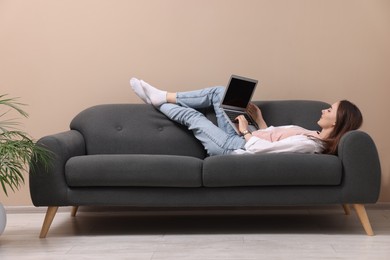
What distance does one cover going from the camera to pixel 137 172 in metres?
3.11

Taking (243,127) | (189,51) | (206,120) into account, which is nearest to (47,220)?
(206,120)

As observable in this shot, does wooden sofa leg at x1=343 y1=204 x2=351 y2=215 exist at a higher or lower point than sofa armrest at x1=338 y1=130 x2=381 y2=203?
lower

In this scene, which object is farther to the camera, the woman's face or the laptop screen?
the laptop screen

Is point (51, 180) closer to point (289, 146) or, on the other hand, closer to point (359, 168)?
point (289, 146)

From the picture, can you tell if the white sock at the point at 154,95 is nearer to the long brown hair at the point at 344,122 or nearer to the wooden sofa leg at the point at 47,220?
the wooden sofa leg at the point at 47,220

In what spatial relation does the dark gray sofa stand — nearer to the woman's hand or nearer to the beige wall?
the woman's hand

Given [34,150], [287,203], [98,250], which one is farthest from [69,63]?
[287,203]

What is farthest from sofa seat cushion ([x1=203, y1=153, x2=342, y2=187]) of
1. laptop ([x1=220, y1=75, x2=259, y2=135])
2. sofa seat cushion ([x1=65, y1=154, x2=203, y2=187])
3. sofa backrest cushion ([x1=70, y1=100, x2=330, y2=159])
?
sofa backrest cushion ([x1=70, y1=100, x2=330, y2=159])

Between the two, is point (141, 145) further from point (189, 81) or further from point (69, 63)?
point (69, 63)

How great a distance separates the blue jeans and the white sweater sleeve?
0.65 ft

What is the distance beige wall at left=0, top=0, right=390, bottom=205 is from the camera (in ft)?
13.1

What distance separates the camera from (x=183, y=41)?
4.06 meters

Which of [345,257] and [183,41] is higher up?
[183,41]

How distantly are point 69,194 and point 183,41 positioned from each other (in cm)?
153
